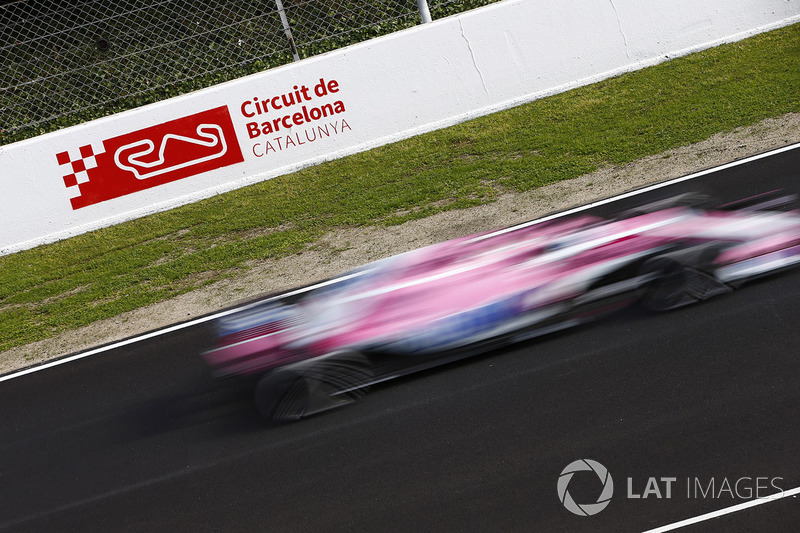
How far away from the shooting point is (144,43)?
1255 cm

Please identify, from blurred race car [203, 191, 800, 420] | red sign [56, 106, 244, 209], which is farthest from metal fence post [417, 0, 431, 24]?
blurred race car [203, 191, 800, 420]

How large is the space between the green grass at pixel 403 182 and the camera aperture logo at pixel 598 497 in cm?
508

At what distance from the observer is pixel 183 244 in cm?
1045

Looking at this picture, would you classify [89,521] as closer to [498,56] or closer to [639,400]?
[639,400]

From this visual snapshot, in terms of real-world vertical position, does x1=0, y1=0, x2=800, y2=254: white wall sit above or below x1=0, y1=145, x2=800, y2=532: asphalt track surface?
above

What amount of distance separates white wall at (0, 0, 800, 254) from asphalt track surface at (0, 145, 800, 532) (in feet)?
17.0

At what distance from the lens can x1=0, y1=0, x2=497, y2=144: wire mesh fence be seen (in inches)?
476

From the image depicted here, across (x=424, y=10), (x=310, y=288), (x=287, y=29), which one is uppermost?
(x=287, y=29)

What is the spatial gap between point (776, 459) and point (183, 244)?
26.0ft

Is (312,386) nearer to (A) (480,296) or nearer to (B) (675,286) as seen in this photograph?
(A) (480,296)

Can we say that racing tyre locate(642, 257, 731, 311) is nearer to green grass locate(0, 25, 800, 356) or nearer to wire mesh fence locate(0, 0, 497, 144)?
green grass locate(0, 25, 800, 356)

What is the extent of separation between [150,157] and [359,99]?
340cm

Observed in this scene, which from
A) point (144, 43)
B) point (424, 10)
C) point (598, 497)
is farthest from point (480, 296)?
point (144, 43)

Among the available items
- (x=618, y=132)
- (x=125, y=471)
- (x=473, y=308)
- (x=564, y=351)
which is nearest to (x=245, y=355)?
(x=125, y=471)
